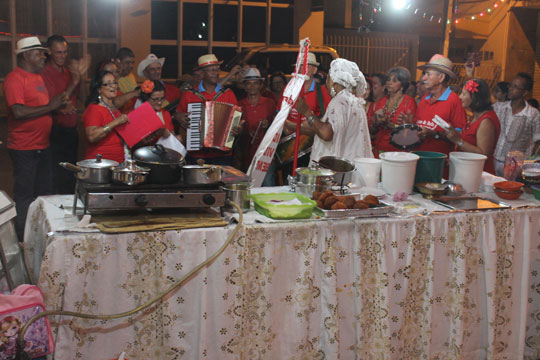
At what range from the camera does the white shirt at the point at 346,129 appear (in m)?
4.73

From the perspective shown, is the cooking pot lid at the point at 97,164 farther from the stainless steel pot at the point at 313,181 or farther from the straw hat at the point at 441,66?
the straw hat at the point at 441,66

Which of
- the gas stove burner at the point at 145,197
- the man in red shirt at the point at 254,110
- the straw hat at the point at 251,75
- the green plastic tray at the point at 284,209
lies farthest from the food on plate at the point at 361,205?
the straw hat at the point at 251,75

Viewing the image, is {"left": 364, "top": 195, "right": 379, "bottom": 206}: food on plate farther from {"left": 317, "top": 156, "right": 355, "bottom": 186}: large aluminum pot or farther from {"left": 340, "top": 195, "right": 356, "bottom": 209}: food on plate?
{"left": 317, "top": 156, "right": 355, "bottom": 186}: large aluminum pot

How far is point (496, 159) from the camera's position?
22.2ft

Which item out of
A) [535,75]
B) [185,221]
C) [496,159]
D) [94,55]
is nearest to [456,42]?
[535,75]

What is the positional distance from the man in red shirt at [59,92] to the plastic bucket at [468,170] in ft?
12.2

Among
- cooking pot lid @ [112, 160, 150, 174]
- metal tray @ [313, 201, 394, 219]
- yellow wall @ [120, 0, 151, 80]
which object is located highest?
yellow wall @ [120, 0, 151, 80]

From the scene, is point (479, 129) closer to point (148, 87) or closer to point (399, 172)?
point (399, 172)


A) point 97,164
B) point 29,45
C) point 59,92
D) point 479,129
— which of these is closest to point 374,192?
point 97,164

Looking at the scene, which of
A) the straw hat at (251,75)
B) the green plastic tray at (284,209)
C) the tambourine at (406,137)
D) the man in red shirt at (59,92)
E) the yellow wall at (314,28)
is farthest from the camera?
the yellow wall at (314,28)

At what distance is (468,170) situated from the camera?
4207mm

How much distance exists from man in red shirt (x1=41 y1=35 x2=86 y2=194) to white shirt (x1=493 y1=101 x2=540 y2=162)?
4.56 metres

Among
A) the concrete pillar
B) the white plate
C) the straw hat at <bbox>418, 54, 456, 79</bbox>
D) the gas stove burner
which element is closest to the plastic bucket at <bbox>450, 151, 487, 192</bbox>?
the white plate

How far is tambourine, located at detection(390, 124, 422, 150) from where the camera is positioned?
216 inches
